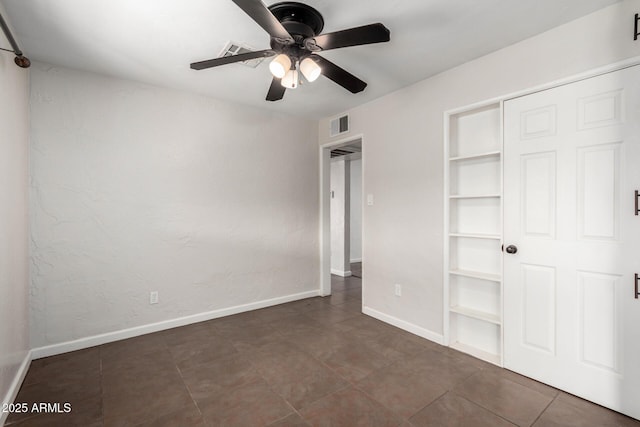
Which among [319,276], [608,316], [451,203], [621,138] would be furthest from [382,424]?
[319,276]

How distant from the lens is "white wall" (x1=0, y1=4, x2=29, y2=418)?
1.81 meters

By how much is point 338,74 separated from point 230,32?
0.88m

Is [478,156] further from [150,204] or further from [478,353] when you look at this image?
[150,204]

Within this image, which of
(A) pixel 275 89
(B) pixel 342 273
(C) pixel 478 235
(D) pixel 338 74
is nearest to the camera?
(D) pixel 338 74

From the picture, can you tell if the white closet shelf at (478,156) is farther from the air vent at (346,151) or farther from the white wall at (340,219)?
the white wall at (340,219)

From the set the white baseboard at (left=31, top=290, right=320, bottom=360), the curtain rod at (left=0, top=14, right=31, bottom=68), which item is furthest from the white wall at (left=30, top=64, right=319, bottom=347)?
the curtain rod at (left=0, top=14, right=31, bottom=68)

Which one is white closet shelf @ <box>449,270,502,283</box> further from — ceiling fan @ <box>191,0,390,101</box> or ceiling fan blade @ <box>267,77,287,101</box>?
ceiling fan blade @ <box>267,77,287,101</box>

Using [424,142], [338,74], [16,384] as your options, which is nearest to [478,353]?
[424,142]

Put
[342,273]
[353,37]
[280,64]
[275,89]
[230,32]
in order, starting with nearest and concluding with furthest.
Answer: [353,37] → [280,64] → [230,32] → [275,89] → [342,273]

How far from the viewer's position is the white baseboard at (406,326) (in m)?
2.85

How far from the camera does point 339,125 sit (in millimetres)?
4004

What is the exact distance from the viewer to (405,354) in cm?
262

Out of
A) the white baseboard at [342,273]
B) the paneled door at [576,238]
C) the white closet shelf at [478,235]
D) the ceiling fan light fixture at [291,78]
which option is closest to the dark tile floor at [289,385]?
the paneled door at [576,238]

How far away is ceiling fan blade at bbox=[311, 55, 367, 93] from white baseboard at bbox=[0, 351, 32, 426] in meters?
2.94
